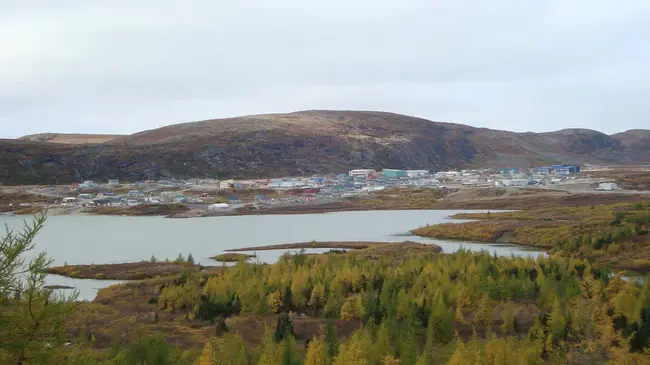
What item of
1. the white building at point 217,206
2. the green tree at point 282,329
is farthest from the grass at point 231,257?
the white building at point 217,206

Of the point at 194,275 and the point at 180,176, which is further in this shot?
the point at 180,176

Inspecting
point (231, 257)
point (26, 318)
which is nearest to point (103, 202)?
point (231, 257)

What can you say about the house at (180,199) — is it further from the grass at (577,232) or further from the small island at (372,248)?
the small island at (372,248)

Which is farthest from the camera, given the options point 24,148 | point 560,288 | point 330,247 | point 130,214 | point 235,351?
point 24,148

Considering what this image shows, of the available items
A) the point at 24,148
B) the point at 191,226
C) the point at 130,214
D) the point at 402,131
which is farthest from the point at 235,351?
the point at 402,131

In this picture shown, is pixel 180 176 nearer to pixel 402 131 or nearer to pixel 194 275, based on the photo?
pixel 402 131
